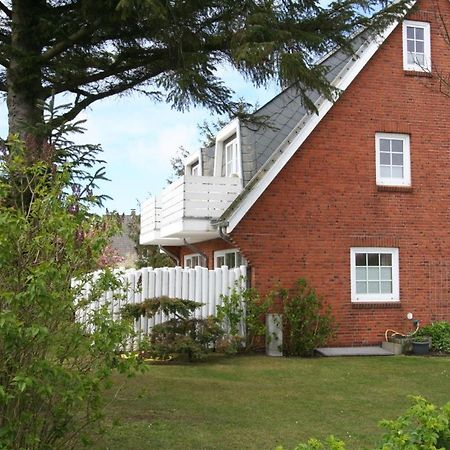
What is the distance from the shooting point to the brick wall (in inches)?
596

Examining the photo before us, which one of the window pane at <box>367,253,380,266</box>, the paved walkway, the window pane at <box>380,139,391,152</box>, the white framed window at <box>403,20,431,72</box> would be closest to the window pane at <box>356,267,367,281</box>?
the window pane at <box>367,253,380,266</box>

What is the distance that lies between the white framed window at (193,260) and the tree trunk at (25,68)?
12002 mm

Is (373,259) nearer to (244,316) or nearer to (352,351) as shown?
(352,351)

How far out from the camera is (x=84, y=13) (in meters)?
7.68

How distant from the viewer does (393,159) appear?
16.3m

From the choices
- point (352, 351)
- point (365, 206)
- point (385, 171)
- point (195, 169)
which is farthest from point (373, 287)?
point (195, 169)

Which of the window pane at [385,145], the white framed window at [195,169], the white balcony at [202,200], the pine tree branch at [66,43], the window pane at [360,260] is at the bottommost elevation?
the window pane at [360,260]

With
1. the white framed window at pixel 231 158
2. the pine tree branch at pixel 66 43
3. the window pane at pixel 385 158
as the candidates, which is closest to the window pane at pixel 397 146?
the window pane at pixel 385 158

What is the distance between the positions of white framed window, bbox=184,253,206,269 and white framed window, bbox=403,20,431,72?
8321mm

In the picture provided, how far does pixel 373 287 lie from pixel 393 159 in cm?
324

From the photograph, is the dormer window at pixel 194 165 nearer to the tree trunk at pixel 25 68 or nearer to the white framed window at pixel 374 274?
the white framed window at pixel 374 274

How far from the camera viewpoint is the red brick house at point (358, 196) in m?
15.0

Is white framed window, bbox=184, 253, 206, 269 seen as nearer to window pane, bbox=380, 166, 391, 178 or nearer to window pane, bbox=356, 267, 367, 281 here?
window pane, bbox=356, 267, 367, 281

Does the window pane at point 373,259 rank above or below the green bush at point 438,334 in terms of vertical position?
above
